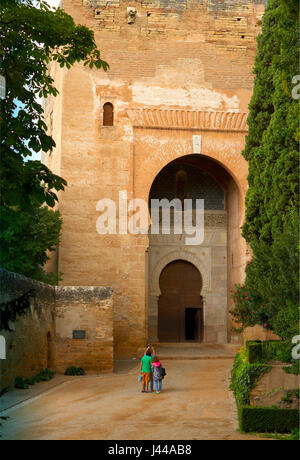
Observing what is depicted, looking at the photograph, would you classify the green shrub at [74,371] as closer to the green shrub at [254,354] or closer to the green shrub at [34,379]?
the green shrub at [34,379]

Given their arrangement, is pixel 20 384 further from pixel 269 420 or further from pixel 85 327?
pixel 269 420

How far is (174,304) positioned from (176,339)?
1.13 metres

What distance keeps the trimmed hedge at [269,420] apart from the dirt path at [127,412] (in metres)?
0.23

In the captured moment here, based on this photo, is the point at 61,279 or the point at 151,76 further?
the point at 151,76

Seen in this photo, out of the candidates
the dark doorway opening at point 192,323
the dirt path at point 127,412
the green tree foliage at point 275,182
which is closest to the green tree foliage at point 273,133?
the green tree foliage at point 275,182

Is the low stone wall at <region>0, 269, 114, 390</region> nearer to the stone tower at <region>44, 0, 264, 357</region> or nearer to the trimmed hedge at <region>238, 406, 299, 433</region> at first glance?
the stone tower at <region>44, 0, 264, 357</region>

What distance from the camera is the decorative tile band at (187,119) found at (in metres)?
18.9

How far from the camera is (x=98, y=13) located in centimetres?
1930

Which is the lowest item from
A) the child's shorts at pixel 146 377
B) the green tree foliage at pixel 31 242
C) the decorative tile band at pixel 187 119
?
the child's shorts at pixel 146 377

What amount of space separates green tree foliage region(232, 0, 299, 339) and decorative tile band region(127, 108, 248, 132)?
294 inches

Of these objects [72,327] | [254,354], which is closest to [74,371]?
[72,327]

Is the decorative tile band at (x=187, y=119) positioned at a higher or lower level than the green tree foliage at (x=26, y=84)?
higher
